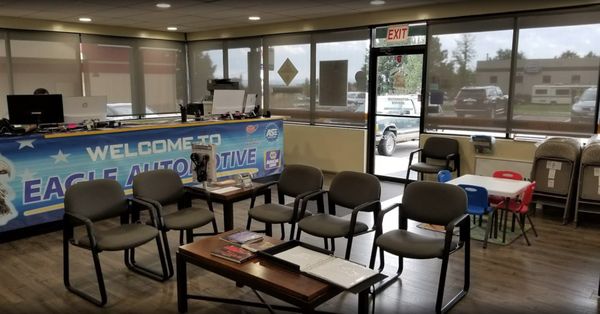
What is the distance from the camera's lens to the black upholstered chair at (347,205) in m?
3.69

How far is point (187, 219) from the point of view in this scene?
3961 millimetres

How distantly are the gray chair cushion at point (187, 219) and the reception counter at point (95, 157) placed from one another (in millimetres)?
1669

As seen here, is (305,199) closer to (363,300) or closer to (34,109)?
(363,300)

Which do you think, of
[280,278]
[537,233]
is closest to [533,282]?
[537,233]

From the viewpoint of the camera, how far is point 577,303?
3.41 metres

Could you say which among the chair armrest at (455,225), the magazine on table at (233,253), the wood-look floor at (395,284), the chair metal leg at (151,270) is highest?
the chair armrest at (455,225)

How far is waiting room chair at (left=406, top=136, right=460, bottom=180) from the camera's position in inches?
255

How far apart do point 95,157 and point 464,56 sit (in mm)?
5061

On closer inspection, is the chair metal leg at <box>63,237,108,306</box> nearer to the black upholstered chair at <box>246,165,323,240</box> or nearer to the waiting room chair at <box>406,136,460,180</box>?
the black upholstered chair at <box>246,165,323,240</box>

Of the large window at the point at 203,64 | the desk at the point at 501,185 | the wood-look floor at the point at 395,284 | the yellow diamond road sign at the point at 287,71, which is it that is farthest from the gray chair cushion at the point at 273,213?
the large window at the point at 203,64

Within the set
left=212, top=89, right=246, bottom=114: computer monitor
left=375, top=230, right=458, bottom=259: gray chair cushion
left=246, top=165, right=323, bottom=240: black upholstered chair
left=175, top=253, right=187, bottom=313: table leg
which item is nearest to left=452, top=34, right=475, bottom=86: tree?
left=212, top=89, right=246, bottom=114: computer monitor

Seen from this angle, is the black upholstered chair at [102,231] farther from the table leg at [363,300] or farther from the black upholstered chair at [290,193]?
the table leg at [363,300]

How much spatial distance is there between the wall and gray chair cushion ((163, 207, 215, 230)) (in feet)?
13.6

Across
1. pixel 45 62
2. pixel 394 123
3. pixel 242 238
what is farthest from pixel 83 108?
pixel 394 123
